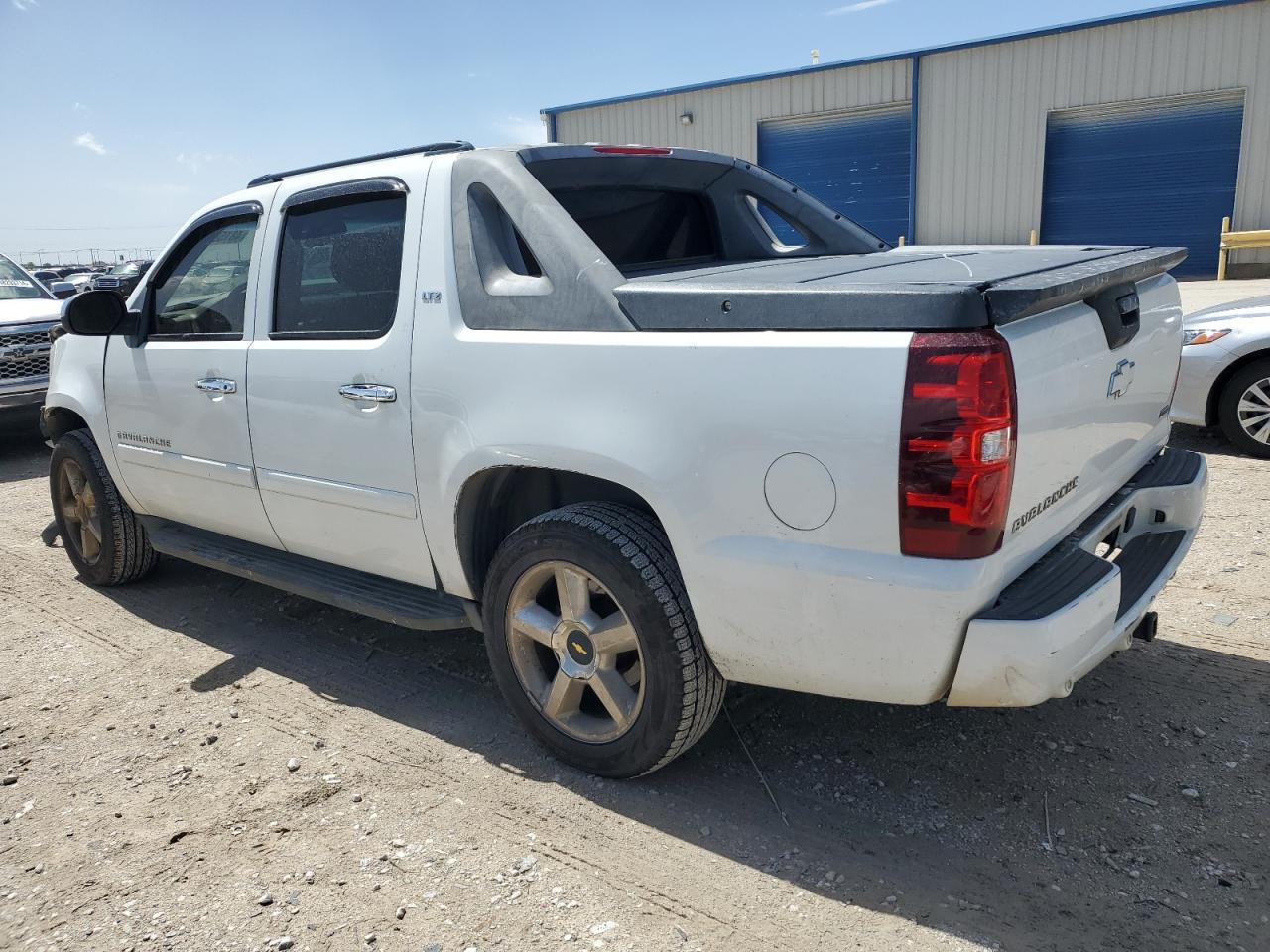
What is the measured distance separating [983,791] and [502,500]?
175cm

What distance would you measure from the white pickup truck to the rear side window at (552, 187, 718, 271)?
0.01 metres

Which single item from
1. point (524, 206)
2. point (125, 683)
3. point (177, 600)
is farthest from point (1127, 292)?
point (177, 600)

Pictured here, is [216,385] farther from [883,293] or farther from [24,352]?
[24,352]

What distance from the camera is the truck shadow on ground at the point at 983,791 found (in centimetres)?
246

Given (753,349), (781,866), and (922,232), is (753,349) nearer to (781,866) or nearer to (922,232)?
(781,866)

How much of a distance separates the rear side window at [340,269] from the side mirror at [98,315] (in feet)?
3.49

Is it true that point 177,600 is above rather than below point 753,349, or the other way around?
below

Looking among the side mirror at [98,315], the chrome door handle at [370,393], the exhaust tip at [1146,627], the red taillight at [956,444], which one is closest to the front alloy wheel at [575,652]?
the chrome door handle at [370,393]

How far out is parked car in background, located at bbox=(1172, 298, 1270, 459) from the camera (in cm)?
634

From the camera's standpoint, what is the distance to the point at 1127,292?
2.87 metres

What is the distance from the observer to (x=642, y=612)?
9.10 feet

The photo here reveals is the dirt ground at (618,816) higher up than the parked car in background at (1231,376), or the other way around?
the parked car in background at (1231,376)

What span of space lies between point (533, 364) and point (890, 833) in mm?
1666

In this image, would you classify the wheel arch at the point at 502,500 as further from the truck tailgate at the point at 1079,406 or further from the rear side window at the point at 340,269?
the truck tailgate at the point at 1079,406
